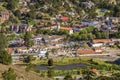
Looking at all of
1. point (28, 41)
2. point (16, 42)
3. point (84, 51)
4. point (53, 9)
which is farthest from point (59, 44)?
point (53, 9)

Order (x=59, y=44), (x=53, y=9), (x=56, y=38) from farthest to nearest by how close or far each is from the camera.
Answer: (x=53, y=9), (x=56, y=38), (x=59, y=44)

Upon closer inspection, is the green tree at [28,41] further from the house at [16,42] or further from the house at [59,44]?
the house at [59,44]

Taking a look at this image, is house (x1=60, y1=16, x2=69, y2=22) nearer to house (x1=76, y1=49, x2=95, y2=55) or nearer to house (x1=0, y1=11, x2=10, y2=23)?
house (x1=0, y1=11, x2=10, y2=23)

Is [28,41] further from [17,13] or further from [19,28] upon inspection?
[17,13]

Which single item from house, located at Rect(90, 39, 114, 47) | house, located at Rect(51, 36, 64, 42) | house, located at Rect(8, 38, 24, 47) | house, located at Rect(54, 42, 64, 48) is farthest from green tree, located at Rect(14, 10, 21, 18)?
house, located at Rect(90, 39, 114, 47)

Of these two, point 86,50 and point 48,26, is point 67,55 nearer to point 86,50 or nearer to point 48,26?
point 86,50

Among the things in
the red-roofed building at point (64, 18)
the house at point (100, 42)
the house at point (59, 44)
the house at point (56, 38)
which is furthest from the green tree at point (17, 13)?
the house at point (100, 42)

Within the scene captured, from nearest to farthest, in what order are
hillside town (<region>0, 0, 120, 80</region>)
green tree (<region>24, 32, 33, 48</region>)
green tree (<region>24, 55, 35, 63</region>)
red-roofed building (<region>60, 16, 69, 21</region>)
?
hillside town (<region>0, 0, 120, 80</region>) < green tree (<region>24, 55, 35, 63</region>) < green tree (<region>24, 32, 33, 48</region>) < red-roofed building (<region>60, 16, 69, 21</region>)

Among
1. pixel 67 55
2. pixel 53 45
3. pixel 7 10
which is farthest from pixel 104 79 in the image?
pixel 7 10
